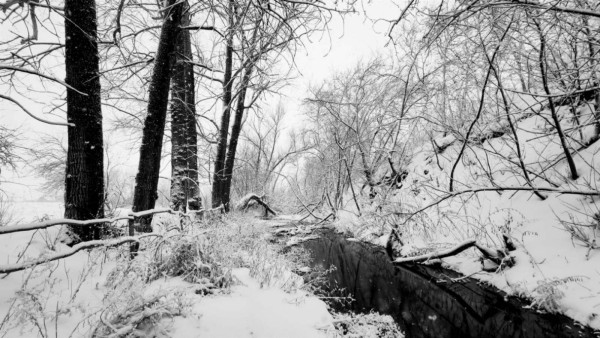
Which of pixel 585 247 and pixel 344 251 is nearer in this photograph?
pixel 585 247

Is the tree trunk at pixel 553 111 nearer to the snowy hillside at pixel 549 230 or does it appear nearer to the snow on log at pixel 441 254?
the snowy hillside at pixel 549 230

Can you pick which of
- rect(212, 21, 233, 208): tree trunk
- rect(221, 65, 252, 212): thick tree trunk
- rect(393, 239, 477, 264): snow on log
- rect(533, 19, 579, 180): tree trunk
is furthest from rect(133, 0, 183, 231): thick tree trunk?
rect(533, 19, 579, 180): tree trunk

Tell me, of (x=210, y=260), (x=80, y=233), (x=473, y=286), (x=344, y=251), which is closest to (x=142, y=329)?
(x=210, y=260)

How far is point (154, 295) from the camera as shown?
2.43 meters

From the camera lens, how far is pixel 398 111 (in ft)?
42.5

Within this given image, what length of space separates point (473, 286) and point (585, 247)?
5.49 feet

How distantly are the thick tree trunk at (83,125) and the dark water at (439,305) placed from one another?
3.91m

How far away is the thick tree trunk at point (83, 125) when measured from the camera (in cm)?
370

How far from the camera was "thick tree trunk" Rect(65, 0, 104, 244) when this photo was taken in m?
3.70

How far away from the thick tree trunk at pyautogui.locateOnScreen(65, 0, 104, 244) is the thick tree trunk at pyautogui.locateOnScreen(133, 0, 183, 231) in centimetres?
51

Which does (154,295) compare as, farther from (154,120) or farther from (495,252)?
(495,252)

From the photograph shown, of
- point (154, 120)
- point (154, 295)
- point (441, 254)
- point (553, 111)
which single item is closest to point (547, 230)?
point (441, 254)

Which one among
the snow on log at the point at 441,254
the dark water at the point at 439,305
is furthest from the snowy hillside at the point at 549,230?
the snow on log at the point at 441,254

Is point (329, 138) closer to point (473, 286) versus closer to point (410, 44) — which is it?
point (410, 44)
